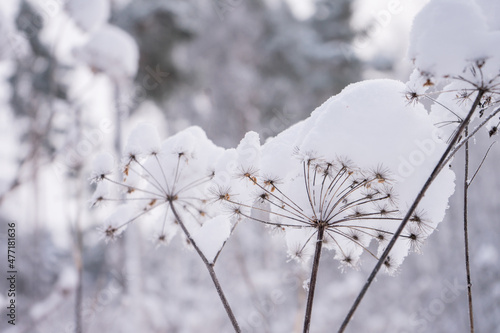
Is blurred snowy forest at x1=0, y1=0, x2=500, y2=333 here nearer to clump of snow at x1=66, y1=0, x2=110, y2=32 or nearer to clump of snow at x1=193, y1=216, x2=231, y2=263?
clump of snow at x1=66, y1=0, x2=110, y2=32

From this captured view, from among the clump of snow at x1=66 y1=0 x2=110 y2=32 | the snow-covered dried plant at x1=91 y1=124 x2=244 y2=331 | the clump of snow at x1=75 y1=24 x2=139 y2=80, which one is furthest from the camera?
the clump of snow at x1=75 y1=24 x2=139 y2=80

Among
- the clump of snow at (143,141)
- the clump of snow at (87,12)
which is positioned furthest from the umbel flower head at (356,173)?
the clump of snow at (87,12)

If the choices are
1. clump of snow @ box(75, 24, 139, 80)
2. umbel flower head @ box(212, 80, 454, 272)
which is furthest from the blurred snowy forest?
umbel flower head @ box(212, 80, 454, 272)

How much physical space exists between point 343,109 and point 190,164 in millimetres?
814

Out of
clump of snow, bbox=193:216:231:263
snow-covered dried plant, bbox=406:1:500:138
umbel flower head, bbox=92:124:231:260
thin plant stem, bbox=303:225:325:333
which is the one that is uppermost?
umbel flower head, bbox=92:124:231:260

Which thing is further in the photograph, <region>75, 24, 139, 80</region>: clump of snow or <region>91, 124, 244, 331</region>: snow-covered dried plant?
<region>75, 24, 139, 80</region>: clump of snow

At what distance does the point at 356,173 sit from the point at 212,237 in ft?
1.98

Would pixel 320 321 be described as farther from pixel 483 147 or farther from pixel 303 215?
pixel 483 147

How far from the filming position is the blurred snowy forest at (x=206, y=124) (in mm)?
5886

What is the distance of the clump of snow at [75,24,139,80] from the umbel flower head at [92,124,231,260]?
3.22 meters

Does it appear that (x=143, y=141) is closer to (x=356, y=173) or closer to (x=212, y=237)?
(x=212, y=237)

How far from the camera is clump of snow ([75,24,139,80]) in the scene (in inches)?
177

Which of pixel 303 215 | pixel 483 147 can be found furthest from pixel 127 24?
pixel 483 147

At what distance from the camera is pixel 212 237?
4.45ft
